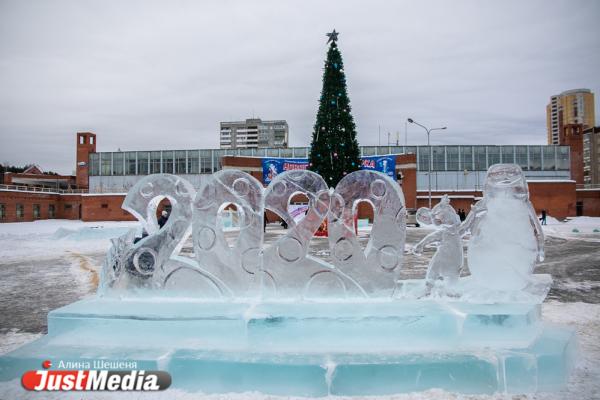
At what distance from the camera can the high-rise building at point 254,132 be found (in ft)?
399

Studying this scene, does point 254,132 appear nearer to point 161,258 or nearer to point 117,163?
point 117,163

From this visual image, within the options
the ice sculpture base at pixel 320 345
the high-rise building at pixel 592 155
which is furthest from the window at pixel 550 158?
the ice sculpture base at pixel 320 345

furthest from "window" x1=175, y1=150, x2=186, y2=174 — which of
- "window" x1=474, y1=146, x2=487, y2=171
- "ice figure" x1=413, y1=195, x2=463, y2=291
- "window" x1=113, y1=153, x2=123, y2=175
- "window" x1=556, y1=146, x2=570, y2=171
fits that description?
"ice figure" x1=413, y1=195, x2=463, y2=291

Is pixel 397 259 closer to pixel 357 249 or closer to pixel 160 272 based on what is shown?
pixel 357 249

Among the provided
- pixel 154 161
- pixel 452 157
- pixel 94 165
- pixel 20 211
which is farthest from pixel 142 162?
pixel 452 157

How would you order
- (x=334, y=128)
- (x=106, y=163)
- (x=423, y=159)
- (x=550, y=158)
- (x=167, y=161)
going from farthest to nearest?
(x=106, y=163)
(x=167, y=161)
(x=550, y=158)
(x=423, y=159)
(x=334, y=128)

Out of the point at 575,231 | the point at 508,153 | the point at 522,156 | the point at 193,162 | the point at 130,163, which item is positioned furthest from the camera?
the point at 130,163

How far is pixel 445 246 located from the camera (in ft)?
15.9

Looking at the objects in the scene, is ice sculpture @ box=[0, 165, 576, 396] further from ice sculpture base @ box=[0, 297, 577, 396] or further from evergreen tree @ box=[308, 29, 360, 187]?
evergreen tree @ box=[308, 29, 360, 187]

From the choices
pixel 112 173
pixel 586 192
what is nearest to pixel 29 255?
pixel 112 173

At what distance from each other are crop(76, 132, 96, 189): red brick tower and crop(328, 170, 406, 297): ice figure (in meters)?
56.8

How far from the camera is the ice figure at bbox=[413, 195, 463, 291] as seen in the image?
4.82m

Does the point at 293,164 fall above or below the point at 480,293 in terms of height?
above

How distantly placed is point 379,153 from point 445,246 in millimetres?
44294
